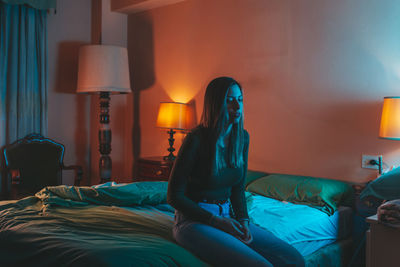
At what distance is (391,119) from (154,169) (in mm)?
2222

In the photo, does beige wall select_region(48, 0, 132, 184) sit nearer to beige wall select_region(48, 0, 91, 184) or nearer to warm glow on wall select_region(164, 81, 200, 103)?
beige wall select_region(48, 0, 91, 184)

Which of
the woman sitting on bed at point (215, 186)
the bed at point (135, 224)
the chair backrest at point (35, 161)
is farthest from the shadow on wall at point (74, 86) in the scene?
the woman sitting on bed at point (215, 186)

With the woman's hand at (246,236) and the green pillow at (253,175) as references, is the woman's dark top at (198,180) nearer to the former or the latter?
the woman's hand at (246,236)

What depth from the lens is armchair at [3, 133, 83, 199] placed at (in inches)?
154

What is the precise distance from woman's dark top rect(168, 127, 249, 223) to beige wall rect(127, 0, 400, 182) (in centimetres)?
152

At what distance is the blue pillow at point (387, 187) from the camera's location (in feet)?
7.20

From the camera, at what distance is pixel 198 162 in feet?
5.38

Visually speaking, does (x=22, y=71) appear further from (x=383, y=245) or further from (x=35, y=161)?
(x=383, y=245)

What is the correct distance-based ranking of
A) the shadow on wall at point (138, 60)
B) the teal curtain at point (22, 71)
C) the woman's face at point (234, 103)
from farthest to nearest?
the shadow on wall at point (138, 60) → the teal curtain at point (22, 71) → the woman's face at point (234, 103)

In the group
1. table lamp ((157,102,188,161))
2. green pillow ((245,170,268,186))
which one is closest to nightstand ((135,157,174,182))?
table lamp ((157,102,188,161))

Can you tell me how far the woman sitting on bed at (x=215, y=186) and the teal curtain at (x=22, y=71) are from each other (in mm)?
3042

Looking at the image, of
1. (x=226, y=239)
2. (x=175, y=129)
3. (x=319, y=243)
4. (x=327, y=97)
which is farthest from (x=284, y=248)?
(x=175, y=129)

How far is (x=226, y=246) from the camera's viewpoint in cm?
142

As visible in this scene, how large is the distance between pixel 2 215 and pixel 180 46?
8.57 feet
